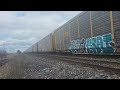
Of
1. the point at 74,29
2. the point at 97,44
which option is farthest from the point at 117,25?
the point at 74,29

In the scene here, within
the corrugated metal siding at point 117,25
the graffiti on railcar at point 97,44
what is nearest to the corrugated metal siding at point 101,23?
the graffiti on railcar at point 97,44

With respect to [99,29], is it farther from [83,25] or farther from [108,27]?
[83,25]

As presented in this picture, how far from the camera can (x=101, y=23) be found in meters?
13.3

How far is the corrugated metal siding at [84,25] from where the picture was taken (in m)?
15.7

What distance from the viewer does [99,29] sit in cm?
1365

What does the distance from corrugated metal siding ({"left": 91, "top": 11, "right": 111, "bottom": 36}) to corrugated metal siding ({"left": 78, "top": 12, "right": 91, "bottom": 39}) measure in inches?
40.5

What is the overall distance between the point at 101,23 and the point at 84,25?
11.3 ft

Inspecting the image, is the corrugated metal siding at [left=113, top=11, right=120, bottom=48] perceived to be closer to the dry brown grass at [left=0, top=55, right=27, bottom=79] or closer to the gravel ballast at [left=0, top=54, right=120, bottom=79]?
the gravel ballast at [left=0, top=54, right=120, bottom=79]

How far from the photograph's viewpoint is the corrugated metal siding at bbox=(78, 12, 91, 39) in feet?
51.6

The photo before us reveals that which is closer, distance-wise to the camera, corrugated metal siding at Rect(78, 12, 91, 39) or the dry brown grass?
the dry brown grass

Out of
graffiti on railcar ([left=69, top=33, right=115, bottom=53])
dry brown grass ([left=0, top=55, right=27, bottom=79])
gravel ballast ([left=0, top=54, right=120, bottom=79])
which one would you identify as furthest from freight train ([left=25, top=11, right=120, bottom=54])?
dry brown grass ([left=0, top=55, right=27, bottom=79])
